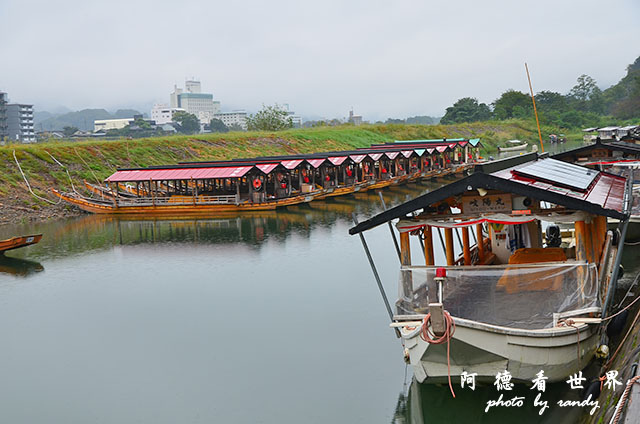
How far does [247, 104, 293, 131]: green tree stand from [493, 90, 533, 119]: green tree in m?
32.3

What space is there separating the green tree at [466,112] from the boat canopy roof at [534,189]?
78.5 m

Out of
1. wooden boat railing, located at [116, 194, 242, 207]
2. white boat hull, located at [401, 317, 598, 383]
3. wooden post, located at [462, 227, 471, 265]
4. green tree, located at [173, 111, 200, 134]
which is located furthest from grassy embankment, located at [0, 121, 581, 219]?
green tree, located at [173, 111, 200, 134]

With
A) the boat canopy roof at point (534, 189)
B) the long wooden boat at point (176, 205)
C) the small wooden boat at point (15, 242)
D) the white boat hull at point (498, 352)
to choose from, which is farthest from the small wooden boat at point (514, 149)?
the white boat hull at point (498, 352)

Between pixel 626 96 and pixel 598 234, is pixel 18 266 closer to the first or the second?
pixel 598 234

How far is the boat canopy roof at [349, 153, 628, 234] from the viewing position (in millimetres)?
8508

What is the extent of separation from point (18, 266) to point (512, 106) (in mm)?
→ 80829

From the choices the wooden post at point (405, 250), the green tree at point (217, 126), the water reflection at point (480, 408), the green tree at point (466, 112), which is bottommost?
the water reflection at point (480, 408)

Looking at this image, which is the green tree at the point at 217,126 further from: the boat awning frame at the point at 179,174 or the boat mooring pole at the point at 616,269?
the boat mooring pole at the point at 616,269

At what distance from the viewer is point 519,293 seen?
27.5ft

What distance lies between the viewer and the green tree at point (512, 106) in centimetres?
8975

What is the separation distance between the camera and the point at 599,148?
17875 mm

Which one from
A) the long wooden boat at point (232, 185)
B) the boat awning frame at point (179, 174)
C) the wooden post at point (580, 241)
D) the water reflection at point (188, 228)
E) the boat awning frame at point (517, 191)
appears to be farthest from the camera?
the long wooden boat at point (232, 185)

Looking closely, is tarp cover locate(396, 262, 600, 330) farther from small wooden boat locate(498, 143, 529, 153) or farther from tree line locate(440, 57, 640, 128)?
tree line locate(440, 57, 640, 128)

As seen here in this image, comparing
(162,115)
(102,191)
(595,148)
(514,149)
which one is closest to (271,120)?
(514,149)
